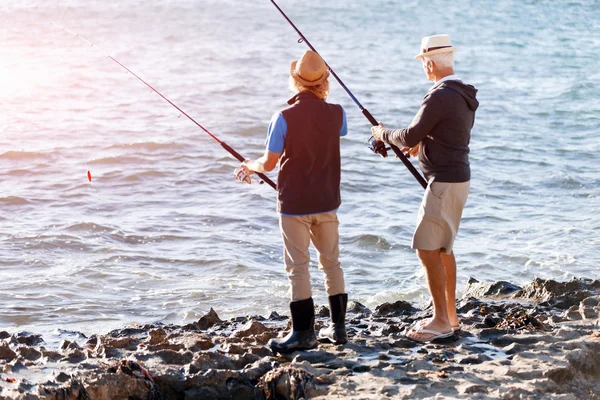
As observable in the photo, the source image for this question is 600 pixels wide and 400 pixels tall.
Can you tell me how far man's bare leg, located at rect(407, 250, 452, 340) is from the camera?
4.66m

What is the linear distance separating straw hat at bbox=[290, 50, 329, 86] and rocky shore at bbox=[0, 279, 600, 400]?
1.31 meters

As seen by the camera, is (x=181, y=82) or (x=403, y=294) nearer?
(x=403, y=294)

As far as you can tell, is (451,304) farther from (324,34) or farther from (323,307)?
(324,34)

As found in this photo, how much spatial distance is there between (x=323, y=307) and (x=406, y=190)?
15.7 ft

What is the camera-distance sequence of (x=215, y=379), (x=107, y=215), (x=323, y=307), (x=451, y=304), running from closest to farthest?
1. (x=215, y=379)
2. (x=451, y=304)
3. (x=323, y=307)
4. (x=107, y=215)

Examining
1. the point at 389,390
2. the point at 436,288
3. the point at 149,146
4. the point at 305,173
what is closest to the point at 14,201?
the point at 149,146

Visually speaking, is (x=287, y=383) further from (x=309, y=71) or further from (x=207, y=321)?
(x=207, y=321)

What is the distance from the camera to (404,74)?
1902 centimetres

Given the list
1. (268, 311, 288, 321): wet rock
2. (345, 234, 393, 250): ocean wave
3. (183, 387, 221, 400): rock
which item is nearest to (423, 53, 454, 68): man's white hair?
(183, 387, 221, 400): rock

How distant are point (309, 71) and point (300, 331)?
127cm

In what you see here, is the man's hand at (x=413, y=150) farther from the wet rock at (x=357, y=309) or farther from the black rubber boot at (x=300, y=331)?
the wet rock at (x=357, y=309)

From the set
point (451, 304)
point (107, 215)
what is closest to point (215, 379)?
point (451, 304)

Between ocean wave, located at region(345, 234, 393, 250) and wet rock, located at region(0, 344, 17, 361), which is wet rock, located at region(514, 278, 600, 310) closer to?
ocean wave, located at region(345, 234, 393, 250)

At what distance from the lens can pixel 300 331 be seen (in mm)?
4551
